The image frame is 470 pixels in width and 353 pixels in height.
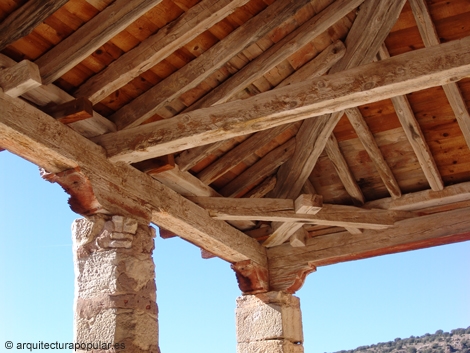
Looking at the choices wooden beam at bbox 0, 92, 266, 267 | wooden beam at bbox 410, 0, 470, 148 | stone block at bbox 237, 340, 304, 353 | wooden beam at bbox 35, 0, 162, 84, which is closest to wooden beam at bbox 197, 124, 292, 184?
wooden beam at bbox 0, 92, 266, 267

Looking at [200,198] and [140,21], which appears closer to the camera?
[140,21]

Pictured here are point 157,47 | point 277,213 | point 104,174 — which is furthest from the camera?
point 277,213

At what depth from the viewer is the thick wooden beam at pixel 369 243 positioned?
22.5 feet

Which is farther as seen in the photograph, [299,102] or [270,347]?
[270,347]

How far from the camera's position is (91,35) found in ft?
15.4

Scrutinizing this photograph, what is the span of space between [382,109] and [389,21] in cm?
110

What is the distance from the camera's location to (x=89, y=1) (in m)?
4.66

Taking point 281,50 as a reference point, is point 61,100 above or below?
below

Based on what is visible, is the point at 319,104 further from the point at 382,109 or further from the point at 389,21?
the point at 382,109

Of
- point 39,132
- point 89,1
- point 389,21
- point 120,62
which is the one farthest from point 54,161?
point 389,21

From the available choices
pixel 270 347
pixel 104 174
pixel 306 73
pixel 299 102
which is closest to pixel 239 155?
pixel 306 73

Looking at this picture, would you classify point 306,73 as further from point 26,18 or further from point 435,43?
point 26,18

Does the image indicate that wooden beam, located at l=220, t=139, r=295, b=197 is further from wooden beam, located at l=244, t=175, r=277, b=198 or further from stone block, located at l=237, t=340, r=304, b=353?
stone block, located at l=237, t=340, r=304, b=353

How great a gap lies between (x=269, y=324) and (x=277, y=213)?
1454 mm
